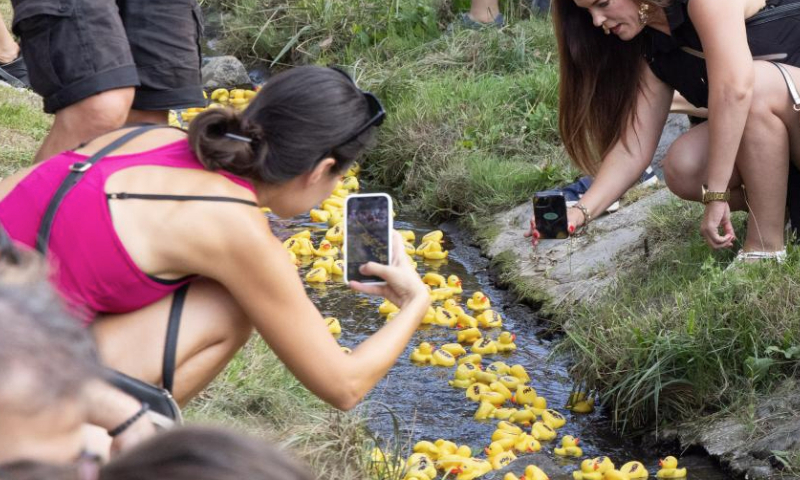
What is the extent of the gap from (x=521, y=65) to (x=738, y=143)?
3.68 meters

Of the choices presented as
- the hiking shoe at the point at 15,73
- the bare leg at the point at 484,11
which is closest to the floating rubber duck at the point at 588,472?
the bare leg at the point at 484,11

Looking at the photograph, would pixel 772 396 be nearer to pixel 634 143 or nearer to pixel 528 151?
pixel 634 143

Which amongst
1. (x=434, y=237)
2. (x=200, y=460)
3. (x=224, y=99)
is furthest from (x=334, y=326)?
(x=224, y=99)

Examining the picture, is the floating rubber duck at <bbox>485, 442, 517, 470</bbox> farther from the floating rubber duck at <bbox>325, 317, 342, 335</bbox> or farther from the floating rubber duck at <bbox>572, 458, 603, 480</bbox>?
the floating rubber duck at <bbox>325, 317, 342, 335</bbox>

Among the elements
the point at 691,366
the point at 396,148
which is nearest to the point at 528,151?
the point at 396,148

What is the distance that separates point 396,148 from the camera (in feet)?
22.1

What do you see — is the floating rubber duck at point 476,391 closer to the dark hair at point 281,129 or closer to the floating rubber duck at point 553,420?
the floating rubber duck at point 553,420

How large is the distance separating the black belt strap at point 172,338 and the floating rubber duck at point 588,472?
1.42 metres

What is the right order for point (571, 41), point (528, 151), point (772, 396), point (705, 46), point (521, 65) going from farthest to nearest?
point (521, 65) < point (528, 151) < point (571, 41) < point (705, 46) < point (772, 396)

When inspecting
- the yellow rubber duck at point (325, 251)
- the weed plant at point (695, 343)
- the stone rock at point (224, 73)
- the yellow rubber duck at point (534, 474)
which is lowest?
the stone rock at point (224, 73)

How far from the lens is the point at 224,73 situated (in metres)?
9.02

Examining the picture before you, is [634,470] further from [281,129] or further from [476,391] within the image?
[281,129]

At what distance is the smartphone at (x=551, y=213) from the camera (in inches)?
161

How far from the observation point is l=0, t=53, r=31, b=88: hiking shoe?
7.41 m
